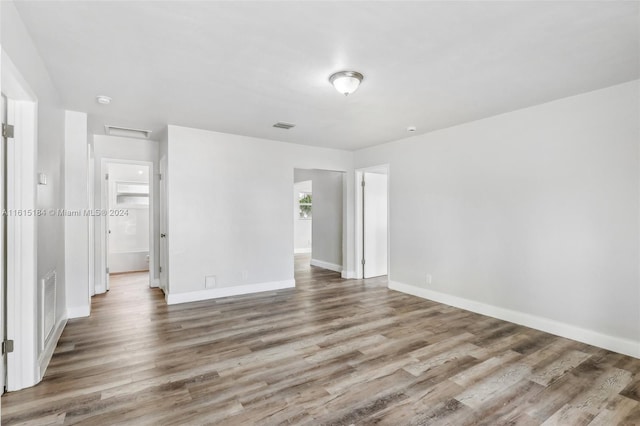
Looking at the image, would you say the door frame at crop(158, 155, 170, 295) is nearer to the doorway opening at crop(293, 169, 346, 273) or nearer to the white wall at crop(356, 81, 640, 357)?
the doorway opening at crop(293, 169, 346, 273)

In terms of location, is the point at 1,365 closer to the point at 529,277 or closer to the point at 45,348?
the point at 45,348

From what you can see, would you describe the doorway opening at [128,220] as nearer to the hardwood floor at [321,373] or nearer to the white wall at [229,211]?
the white wall at [229,211]

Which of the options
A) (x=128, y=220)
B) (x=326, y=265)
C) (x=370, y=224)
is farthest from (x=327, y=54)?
(x=128, y=220)

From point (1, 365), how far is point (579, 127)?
535 cm

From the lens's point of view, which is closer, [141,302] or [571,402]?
[571,402]

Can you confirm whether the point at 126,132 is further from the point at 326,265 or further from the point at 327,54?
the point at 326,265

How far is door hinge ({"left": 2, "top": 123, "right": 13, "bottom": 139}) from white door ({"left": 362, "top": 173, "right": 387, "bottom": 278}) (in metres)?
5.09

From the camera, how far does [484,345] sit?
10.6ft

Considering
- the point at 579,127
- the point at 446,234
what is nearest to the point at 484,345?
the point at 446,234

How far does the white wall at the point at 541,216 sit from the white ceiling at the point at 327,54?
343 mm

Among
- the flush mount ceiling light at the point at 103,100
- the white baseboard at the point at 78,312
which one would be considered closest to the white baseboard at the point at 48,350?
the white baseboard at the point at 78,312

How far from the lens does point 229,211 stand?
5.11 m

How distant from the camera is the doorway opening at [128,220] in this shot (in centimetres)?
692

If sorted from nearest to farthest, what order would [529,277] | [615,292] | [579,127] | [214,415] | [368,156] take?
1. [214,415]
2. [615,292]
3. [579,127]
4. [529,277]
5. [368,156]
